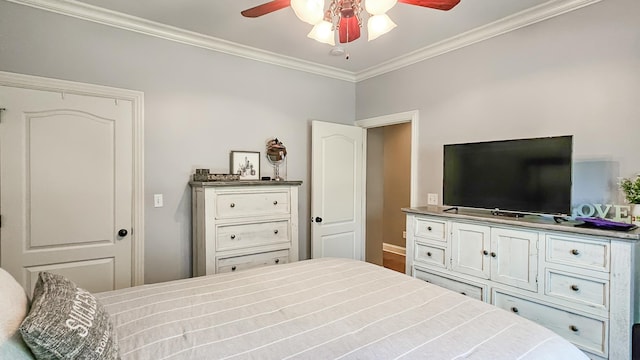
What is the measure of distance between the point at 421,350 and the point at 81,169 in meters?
2.60

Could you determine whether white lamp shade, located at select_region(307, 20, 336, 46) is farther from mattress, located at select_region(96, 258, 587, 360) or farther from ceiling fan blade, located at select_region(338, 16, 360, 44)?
mattress, located at select_region(96, 258, 587, 360)

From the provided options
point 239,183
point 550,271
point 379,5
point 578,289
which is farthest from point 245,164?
point 578,289

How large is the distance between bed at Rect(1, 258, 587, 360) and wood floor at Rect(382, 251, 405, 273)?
319 centimetres

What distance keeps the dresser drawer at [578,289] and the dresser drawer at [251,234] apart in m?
1.99

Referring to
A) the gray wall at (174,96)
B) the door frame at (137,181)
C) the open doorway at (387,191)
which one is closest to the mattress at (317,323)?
the door frame at (137,181)

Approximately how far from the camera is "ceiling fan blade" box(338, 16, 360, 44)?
6.18 feet

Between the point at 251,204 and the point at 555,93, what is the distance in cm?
249

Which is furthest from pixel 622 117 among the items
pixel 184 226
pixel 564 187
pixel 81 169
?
pixel 81 169

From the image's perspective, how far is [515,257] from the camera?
2.18 meters

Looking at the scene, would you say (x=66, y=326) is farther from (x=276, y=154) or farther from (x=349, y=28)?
(x=276, y=154)

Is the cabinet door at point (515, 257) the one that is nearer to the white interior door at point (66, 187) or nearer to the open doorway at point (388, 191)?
the open doorway at point (388, 191)

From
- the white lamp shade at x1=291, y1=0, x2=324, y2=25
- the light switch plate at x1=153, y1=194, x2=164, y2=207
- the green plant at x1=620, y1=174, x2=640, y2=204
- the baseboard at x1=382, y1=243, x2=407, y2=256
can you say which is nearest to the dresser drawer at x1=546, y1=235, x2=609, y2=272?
the green plant at x1=620, y1=174, x2=640, y2=204

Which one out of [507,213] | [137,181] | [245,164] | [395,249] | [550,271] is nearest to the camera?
[550,271]

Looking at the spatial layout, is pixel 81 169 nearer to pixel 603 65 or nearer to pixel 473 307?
pixel 473 307
